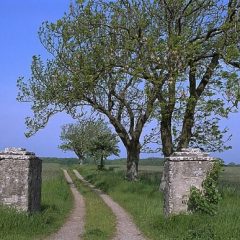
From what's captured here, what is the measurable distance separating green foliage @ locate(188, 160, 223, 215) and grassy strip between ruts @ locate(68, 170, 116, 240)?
2605 millimetres

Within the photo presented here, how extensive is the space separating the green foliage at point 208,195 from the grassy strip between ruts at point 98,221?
8.55 feet

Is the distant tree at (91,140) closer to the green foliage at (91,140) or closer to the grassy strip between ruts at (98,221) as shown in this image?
the green foliage at (91,140)

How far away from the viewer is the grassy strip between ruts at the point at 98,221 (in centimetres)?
1328

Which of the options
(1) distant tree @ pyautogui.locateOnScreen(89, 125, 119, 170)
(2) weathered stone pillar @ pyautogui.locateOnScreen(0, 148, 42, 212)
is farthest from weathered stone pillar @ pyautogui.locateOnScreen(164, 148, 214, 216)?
(1) distant tree @ pyautogui.locateOnScreen(89, 125, 119, 170)

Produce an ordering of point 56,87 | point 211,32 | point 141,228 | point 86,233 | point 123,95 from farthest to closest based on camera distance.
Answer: point 123,95 < point 56,87 < point 211,32 < point 141,228 < point 86,233

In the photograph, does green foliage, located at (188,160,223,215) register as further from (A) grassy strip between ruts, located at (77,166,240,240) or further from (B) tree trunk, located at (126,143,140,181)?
(B) tree trunk, located at (126,143,140,181)

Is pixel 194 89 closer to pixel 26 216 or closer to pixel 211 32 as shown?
pixel 211 32

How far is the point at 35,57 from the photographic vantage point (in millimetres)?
31297

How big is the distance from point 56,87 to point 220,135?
9.64m

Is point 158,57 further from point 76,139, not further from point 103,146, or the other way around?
point 76,139

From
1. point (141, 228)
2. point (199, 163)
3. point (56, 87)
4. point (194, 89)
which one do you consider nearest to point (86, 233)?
point (141, 228)

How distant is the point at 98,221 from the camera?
651 inches

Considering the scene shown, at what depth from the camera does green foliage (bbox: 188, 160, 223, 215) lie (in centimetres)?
1467

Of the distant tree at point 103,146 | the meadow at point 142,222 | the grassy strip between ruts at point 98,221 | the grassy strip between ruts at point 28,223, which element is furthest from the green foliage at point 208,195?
the distant tree at point 103,146
